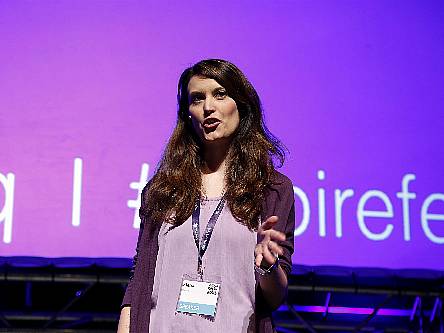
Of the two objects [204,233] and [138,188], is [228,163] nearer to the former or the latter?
[204,233]

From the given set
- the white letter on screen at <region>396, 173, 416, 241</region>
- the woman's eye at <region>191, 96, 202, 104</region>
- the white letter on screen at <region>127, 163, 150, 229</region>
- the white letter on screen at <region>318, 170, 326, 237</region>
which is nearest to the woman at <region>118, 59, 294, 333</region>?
the woman's eye at <region>191, 96, 202, 104</region>

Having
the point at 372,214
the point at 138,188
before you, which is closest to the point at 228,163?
the point at 138,188

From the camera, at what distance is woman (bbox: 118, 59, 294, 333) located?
5.53ft

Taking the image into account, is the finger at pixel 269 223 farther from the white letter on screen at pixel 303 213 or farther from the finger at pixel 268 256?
the white letter on screen at pixel 303 213

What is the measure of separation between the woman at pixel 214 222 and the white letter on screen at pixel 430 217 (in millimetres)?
1495

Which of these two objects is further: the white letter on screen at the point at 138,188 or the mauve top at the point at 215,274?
the white letter on screen at the point at 138,188

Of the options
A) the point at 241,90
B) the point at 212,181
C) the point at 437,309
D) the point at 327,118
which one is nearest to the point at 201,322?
the point at 212,181

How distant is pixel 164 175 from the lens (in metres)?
1.94

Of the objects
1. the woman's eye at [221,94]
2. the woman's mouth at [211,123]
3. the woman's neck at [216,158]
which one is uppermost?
the woman's eye at [221,94]

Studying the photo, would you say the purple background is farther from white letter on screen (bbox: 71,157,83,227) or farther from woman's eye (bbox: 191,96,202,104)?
woman's eye (bbox: 191,96,202,104)

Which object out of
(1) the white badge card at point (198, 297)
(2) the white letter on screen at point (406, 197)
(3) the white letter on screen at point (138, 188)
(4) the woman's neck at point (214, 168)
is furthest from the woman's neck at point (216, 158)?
(2) the white letter on screen at point (406, 197)

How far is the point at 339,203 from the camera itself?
3188 mm

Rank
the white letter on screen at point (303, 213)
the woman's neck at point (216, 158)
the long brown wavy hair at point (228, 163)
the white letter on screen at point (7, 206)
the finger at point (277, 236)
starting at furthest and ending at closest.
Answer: the white letter on screen at point (303, 213)
the white letter on screen at point (7, 206)
the woman's neck at point (216, 158)
the long brown wavy hair at point (228, 163)
the finger at point (277, 236)

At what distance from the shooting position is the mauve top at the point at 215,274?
168 centimetres
